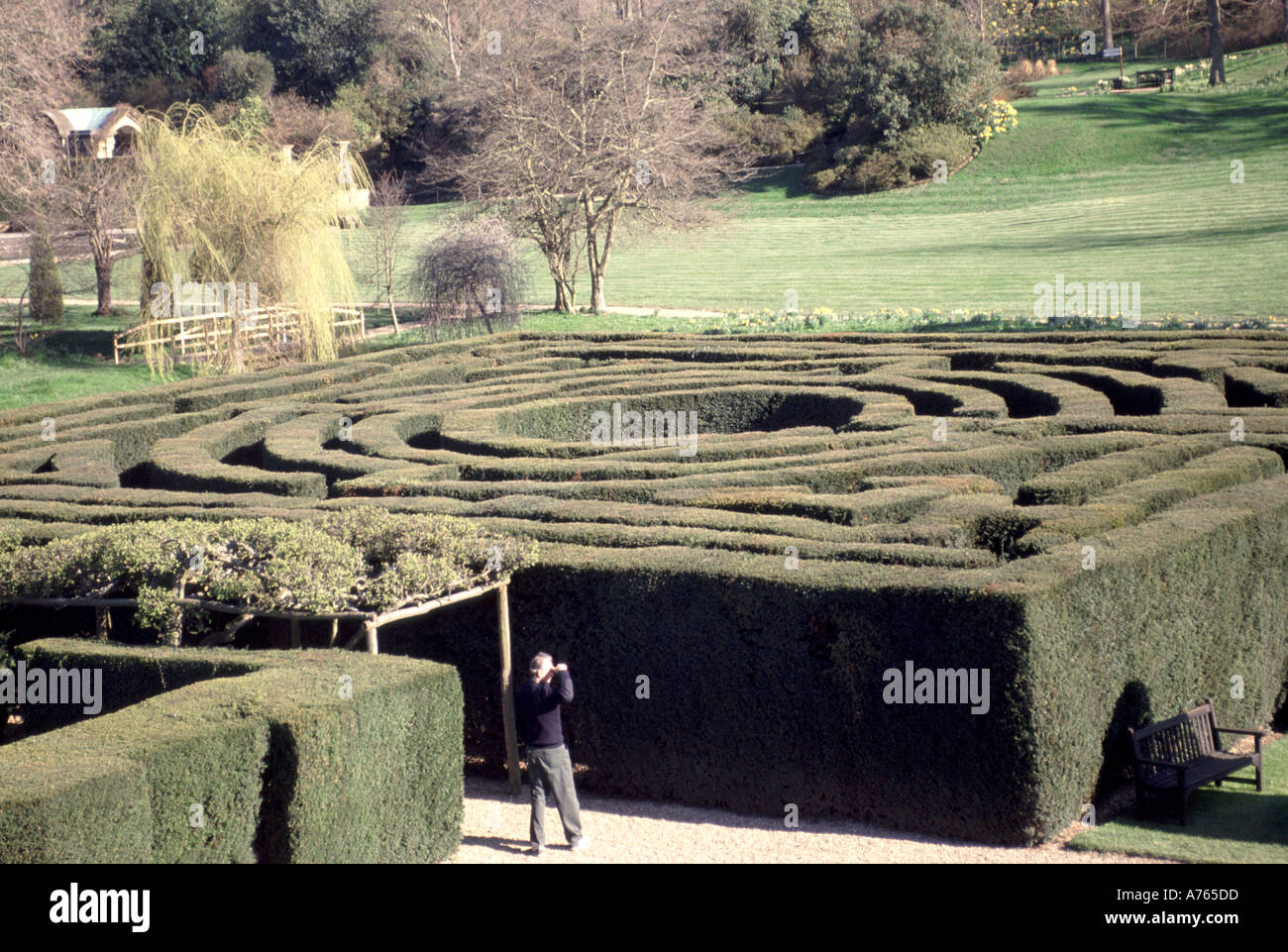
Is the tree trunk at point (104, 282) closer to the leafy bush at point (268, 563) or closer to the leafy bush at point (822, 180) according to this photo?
the leafy bush at point (268, 563)

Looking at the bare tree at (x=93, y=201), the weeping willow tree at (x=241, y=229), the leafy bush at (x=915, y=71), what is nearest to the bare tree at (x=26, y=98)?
the bare tree at (x=93, y=201)

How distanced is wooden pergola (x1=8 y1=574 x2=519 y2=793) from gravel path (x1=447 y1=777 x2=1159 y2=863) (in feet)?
2.85

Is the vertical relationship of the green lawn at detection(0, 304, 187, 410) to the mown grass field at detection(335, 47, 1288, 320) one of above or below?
below

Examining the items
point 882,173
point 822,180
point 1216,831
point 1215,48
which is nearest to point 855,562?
point 1216,831

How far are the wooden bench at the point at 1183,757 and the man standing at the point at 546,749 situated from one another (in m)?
4.70

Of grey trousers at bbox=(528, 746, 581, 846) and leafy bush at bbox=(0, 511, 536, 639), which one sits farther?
leafy bush at bbox=(0, 511, 536, 639)

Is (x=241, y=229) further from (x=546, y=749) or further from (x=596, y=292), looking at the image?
(x=546, y=749)

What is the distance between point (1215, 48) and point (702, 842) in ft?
183

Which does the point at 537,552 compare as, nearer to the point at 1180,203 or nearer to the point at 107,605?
the point at 107,605

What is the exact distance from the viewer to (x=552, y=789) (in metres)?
9.85

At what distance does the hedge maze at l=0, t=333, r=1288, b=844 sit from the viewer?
1002cm

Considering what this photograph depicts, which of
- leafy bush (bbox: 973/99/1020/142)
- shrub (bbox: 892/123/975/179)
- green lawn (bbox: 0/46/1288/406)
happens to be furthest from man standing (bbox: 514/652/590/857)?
leafy bush (bbox: 973/99/1020/142)

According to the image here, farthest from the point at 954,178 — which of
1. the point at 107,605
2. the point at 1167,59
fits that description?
the point at 107,605

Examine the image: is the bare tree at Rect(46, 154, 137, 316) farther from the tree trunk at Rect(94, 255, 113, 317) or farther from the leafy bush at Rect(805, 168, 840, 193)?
the leafy bush at Rect(805, 168, 840, 193)
